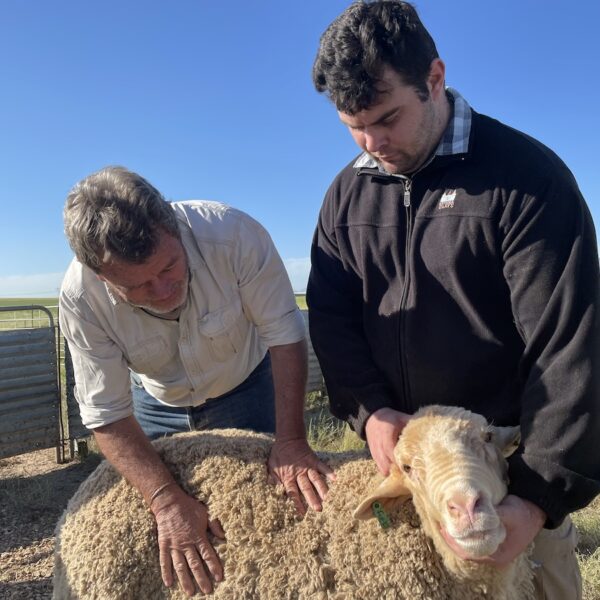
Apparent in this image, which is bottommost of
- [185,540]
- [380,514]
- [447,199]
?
[185,540]

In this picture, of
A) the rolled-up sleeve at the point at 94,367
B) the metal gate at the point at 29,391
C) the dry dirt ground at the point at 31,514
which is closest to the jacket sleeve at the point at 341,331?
the rolled-up sleeve at the point at 94,367

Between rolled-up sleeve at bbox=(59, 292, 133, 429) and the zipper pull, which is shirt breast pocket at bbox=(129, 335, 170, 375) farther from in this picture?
the zipper pull

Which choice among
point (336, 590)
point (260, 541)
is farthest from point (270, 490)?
point (336, 590)

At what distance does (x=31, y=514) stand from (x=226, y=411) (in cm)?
382

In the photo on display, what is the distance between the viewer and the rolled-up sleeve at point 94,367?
3318 mm

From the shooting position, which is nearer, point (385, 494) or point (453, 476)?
point (453, 476)

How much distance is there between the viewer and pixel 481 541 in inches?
85.0

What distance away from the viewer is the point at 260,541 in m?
2.80

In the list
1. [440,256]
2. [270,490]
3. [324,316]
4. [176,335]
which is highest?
[440,256]

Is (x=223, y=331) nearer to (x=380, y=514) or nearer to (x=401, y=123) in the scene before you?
(x=380, y=514)

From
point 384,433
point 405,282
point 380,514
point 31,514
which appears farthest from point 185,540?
point 31,514

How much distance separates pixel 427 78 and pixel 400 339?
1174 mm

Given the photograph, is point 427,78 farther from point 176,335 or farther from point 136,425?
point 136,425

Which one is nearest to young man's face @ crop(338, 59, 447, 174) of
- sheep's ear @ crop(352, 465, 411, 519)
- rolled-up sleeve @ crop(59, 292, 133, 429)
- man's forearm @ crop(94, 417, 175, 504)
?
sheep's ear @ crop(352, 465, 411, 519)
